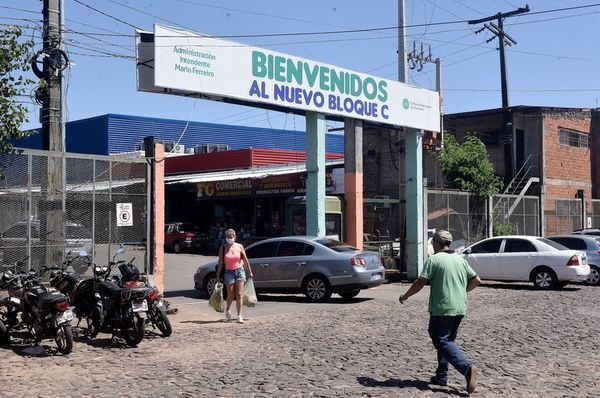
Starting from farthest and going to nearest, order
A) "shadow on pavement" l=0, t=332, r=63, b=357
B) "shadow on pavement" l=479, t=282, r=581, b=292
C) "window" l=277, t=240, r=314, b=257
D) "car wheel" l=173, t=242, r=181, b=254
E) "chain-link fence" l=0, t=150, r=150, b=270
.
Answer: "car wheel" l=173, t=242, r=181, b=254
"shadow on pavement" l=479, t=282, r=581, b=292
"window" l=277, t=240, r=314, b=257
"chain-link fence" l=0, t=150, r=150, b=270
"shadow on pavement" l=0, t=332, r=63, b=357

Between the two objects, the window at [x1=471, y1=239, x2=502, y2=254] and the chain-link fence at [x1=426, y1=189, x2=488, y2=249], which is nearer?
the window at [x1=471, y1=239, x2=502, y2=254]

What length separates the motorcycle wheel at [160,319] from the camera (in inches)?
422

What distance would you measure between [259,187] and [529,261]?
18.9 meters

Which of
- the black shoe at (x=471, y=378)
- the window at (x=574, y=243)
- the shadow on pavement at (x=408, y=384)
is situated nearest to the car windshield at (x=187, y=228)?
the window at (x=574, y=243)

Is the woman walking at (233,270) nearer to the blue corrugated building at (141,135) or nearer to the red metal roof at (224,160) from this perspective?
the red metal roof at (224,160)

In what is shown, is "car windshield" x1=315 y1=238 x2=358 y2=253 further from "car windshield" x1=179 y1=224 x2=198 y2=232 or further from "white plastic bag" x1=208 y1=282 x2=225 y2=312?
"car windshield" x1=179 y1=224 x2=198 y2=232

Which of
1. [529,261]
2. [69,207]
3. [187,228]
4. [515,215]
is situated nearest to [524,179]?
[515,215]

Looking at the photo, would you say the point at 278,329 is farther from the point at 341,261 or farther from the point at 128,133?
the point at 128,133

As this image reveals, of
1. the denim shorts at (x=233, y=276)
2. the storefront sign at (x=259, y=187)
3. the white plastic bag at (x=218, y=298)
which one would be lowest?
the white plastic bag at (x=218, y=298)

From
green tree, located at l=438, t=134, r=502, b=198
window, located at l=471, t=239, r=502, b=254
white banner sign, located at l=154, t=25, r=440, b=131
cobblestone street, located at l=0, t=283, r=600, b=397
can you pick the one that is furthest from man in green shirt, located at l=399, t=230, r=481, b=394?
green tree, located at l=438, t=134, r=502, b=198

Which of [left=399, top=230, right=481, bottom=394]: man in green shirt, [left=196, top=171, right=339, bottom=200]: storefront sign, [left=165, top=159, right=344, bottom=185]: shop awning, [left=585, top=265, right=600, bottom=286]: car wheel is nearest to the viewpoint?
[left=399, top=230, right=481, bottom=394]: man in green shirt

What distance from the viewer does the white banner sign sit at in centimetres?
1493

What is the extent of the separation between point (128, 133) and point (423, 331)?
150ft

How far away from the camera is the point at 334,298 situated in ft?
54.4
